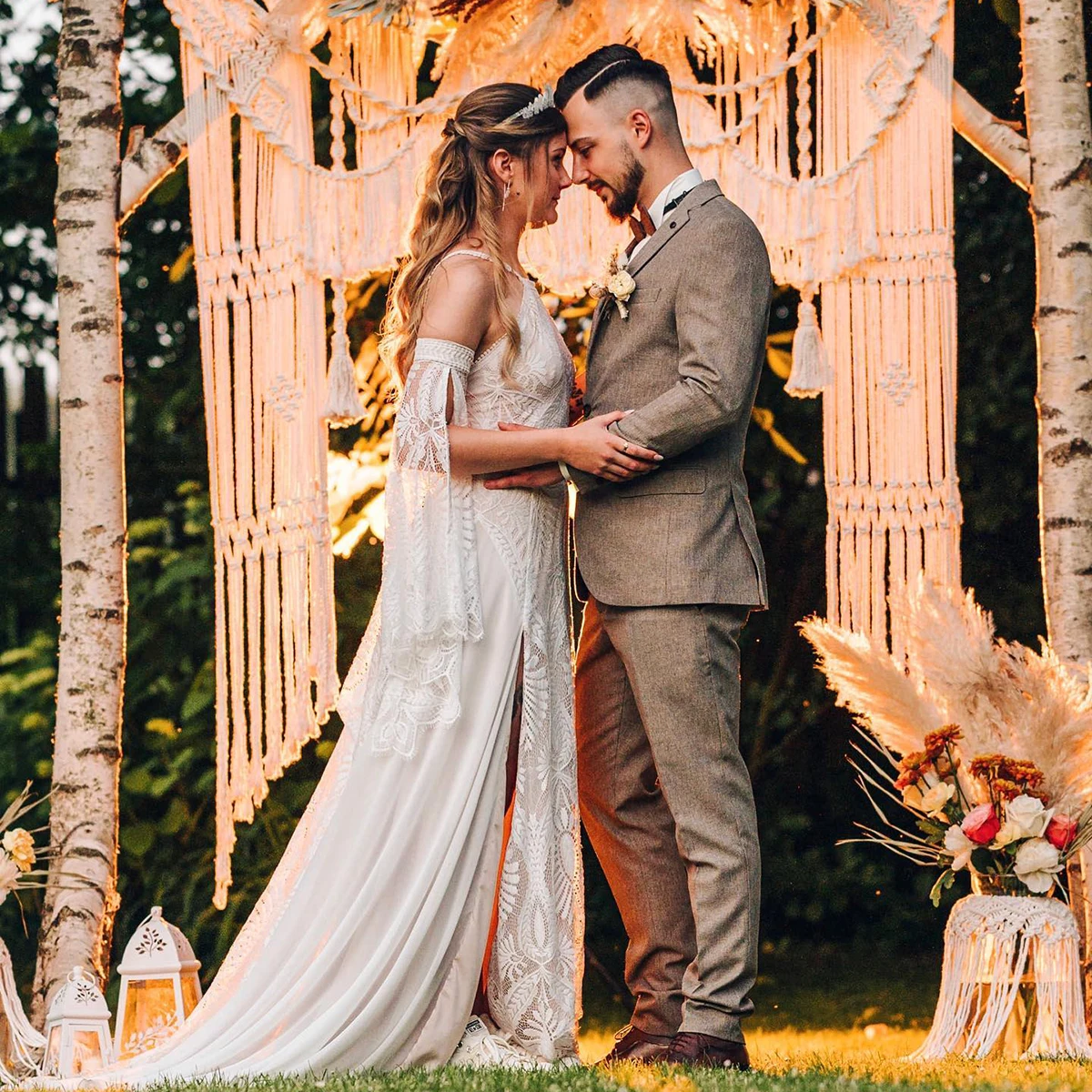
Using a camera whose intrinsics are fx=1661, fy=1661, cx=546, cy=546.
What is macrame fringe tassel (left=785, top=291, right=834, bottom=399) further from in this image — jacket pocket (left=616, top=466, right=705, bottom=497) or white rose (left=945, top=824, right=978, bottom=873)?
white rose (left=945, top=824, right=978, bottom=873)

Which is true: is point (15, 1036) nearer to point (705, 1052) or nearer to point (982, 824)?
point (705, 1052)

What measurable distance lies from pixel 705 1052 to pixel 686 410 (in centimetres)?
112

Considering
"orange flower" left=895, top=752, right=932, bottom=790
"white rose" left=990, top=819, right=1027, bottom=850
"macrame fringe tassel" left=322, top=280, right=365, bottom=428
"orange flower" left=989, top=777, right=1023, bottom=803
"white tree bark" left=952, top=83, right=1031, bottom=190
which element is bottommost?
"white rose" left=990, top=819, right=1027, bottom=850

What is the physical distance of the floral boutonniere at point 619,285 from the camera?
10.2 feet

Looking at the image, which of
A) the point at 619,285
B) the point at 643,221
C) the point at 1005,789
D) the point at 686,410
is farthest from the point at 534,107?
the point at 1005,789

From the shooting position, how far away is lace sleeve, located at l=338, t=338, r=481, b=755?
305 cm

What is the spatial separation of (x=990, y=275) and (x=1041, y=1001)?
3314 millimetres

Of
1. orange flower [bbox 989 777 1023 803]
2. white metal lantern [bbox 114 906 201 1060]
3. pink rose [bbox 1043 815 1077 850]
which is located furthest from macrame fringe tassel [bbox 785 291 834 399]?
white metal lantern [bbox 114 906 201 1060]

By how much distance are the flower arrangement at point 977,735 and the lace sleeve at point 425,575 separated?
905 mm

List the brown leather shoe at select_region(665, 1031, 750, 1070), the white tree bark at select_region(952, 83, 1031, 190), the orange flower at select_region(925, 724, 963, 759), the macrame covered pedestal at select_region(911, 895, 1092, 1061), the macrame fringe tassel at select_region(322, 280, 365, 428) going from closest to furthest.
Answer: the brown leather shoe at select_region(665, 1031, 750, 1070)
the macrame covered pedestal at select_region(911, 895, 1092, 1061)
the orange flower at select_region(925, 724, 963, 759)
the macrame fringe tassel at select_region(322, 280, 365, 428)
the white tree bark at select_region(952, 83, 1031, 190)

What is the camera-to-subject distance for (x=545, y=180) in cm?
326

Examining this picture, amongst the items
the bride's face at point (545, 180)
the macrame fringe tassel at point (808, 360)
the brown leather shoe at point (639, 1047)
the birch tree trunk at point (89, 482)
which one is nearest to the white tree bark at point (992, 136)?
the macrame fringe tassel at point (808, 360)

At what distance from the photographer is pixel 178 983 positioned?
3.29 metres

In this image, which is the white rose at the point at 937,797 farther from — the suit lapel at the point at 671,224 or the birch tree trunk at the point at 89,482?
the birch tree trunk at the point at 89,482
